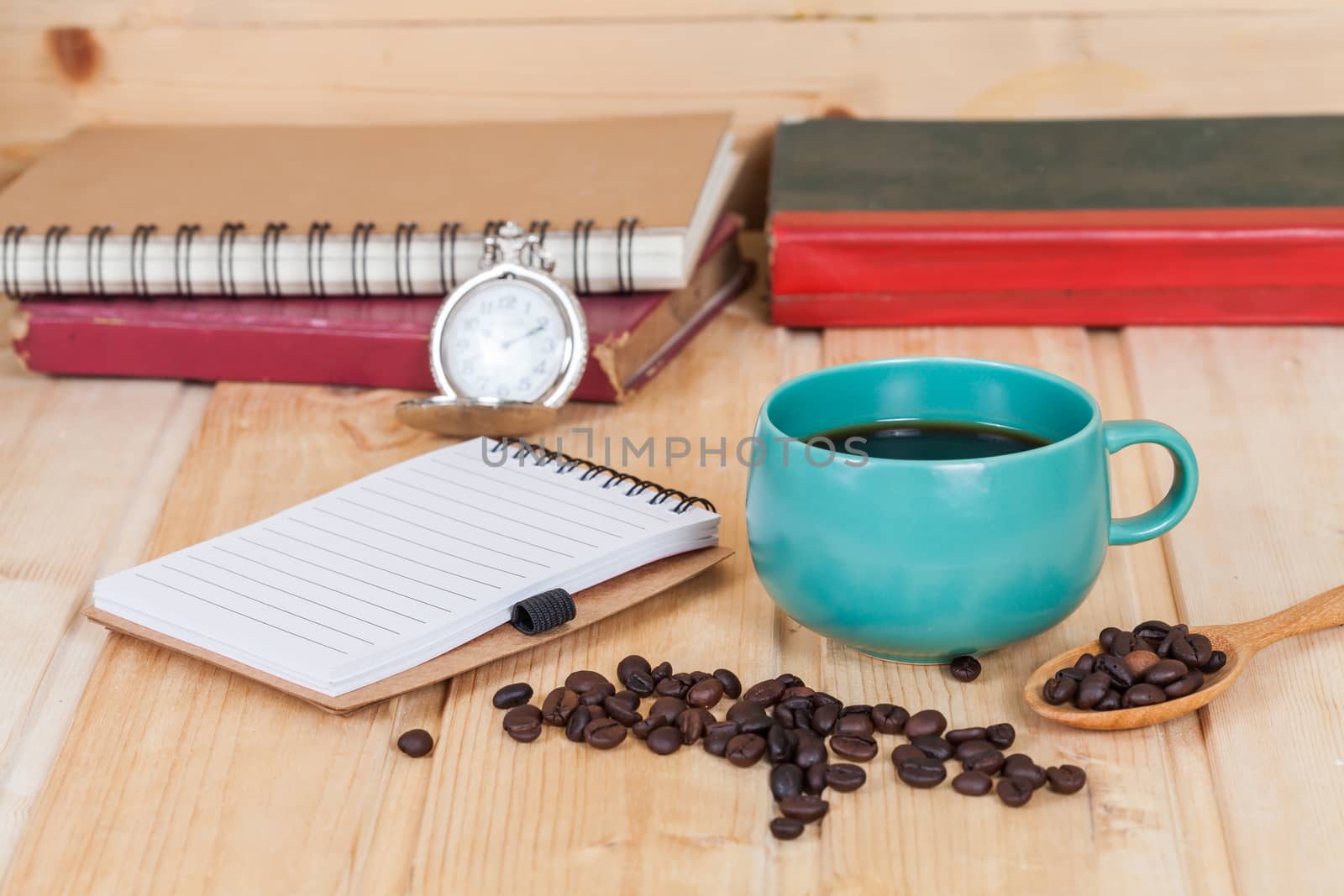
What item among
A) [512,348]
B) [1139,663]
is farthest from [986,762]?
[512,348]

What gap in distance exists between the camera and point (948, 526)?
749 millimetres

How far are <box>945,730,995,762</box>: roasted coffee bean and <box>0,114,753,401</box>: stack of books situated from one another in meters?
0.56

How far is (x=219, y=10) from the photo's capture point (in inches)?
65.1

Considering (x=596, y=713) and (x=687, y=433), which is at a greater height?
(x=596, y=713)

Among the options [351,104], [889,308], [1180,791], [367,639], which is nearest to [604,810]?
[367,639]

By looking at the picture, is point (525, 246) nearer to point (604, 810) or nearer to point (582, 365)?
point (582, 365)

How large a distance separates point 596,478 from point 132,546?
1.17 ft

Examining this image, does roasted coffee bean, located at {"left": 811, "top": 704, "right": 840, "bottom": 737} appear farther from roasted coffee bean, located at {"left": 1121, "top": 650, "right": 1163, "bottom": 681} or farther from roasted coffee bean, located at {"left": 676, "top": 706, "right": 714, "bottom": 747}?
roasted coffee bean, located at {"left": 1121, "top": 650, "right": 1163, "bottom": 681}

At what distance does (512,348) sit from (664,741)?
0.51m

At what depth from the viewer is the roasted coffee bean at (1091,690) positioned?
29.9 inches

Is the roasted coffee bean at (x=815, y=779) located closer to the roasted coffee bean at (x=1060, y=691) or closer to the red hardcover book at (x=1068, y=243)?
the roasted coffee bean at (x=1060, y=691)

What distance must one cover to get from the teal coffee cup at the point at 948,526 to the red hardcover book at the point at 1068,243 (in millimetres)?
496

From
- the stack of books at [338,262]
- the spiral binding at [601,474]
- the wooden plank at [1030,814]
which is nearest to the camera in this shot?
the wooden plank at [1030,814]

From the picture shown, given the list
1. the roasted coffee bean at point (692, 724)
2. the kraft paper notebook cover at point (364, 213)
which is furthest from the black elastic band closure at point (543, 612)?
the kraft paper notebook cover at point (364, 213)
